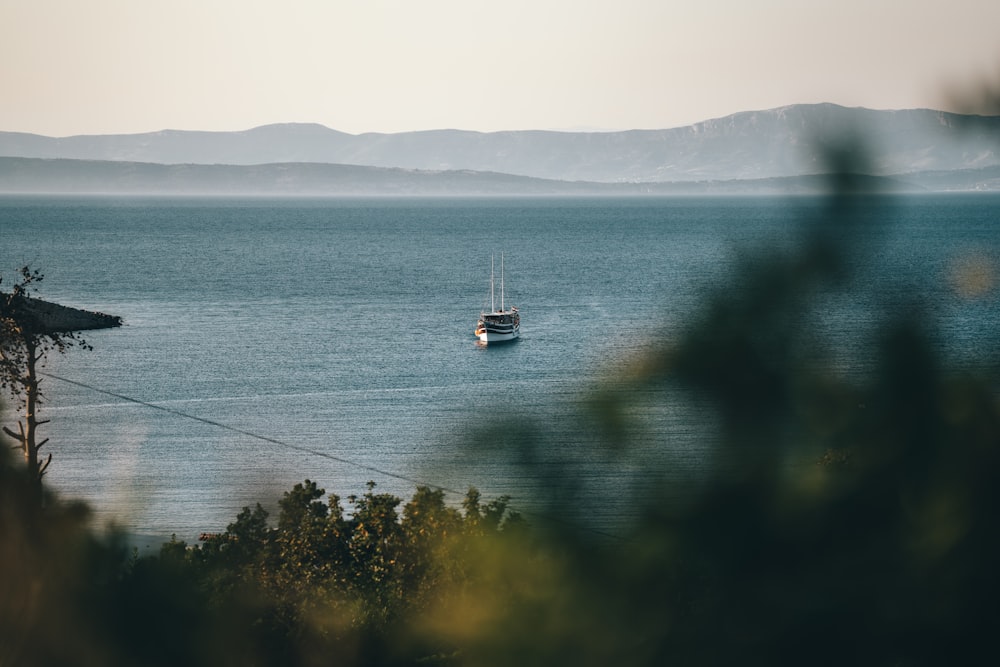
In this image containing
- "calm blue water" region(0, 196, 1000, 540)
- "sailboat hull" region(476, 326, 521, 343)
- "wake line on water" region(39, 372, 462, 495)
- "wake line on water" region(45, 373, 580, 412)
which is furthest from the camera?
"sailboat hull" region(476, 326, 521, 343)

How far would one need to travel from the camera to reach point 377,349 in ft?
226

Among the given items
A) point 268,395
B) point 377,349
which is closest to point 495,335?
point 377,349

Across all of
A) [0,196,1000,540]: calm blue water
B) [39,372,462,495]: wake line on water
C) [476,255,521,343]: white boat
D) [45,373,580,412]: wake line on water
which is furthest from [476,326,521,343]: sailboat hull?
[39,372,462,495]: wake line on water

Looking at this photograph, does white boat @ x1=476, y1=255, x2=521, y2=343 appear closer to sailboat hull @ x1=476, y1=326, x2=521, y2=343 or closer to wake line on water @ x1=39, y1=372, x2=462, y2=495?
sailboat hull @ x1=476, y1=326, x2=521, y2=343

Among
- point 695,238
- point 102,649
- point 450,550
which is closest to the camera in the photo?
point 450,550

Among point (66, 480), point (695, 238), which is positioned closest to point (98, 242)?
point (695, 238)

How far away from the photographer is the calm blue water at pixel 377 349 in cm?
239

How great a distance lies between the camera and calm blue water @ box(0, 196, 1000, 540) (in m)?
2.39

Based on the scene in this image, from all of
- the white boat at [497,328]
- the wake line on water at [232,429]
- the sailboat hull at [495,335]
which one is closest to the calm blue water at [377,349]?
the wake line on water at [232,429]

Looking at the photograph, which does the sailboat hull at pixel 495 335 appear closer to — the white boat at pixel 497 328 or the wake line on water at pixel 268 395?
the white boat at pixel 497 328

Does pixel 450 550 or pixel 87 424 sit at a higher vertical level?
pixel 450 550

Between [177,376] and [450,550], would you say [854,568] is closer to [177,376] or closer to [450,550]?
[450,550]

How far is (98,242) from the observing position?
165 m

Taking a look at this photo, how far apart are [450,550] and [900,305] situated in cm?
126
